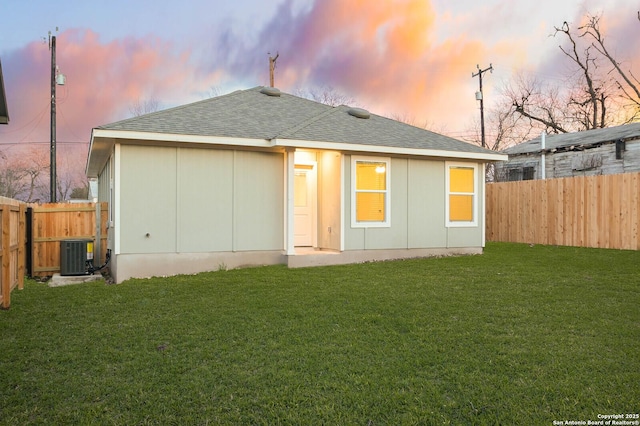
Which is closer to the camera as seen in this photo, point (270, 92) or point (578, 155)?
point (270, 92)

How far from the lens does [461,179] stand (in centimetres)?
1156

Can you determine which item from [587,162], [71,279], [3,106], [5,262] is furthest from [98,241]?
[587,162]

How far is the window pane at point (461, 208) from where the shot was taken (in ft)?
37.5

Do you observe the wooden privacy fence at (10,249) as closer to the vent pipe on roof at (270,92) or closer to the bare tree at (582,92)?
the vent pipe on roof at (270,92)

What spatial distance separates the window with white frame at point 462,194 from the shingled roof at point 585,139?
7791mm

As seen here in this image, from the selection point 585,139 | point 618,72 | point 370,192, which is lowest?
point 370,192

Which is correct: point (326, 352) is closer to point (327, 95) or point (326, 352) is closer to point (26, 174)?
point (327, 95)

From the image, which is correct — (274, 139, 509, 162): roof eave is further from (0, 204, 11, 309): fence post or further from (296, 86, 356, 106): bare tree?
(296, 86, 356, 106): bare tree

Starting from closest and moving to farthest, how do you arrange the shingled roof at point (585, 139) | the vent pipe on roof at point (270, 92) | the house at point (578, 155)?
the vent pipe on roof at point (270, 92) < the house at point (578, 155) < the shingled roof at point (585, 139)

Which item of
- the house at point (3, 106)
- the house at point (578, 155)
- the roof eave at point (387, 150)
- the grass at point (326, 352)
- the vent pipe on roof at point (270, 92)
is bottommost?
the grass at point (326, 352)

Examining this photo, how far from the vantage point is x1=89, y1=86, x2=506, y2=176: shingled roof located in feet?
29.2

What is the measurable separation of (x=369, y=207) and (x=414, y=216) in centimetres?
119

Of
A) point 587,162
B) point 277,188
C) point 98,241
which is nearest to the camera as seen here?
point 277,188

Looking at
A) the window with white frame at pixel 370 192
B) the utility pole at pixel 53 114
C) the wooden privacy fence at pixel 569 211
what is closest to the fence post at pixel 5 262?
the window with white frame at pixel 370 192
